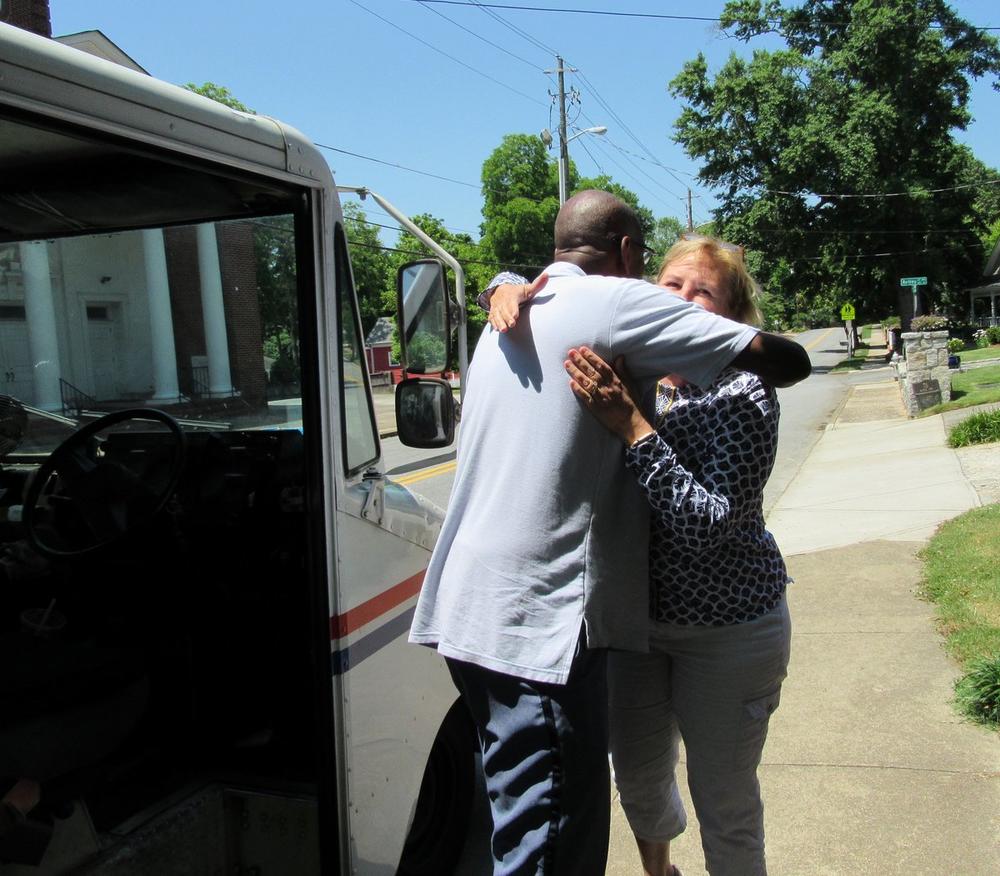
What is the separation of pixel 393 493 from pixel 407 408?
10.9 inches

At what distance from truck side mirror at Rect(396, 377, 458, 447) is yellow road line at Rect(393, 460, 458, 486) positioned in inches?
376

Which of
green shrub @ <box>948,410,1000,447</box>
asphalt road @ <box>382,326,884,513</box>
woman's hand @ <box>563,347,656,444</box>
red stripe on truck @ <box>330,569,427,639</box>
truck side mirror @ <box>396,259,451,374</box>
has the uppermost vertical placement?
truck side mirror @ <box>396,259,451,374</box>

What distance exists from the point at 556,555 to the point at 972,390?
18678 mm

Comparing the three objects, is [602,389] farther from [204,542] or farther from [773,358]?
[204,542]

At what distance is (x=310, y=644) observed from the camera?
8.64 feet

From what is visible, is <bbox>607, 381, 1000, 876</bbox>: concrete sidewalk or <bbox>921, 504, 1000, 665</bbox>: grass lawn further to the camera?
<bbox>921, 504, 1000, 665</bbox>: grass lawn

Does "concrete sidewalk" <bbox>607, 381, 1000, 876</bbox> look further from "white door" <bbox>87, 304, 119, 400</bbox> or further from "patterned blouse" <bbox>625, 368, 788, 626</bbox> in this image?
"white door" <bbox>87, 304, 119, 400</bbox>

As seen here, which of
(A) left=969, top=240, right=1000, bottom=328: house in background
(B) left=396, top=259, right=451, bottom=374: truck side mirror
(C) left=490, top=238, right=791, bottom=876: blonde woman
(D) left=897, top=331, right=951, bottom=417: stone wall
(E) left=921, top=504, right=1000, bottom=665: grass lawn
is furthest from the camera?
(A) left=969, top=240, right=1000, bottom=328: house in background

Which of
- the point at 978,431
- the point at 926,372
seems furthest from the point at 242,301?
the point at 926,372

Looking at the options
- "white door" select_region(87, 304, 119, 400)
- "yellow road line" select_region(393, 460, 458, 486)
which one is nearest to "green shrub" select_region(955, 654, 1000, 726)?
"white door" select_region(87, 304, 119, 400)

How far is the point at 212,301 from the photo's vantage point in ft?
8.78

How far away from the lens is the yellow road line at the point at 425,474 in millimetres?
12664

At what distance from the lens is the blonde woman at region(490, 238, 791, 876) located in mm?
1896

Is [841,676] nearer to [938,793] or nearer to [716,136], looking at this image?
[938,793]
